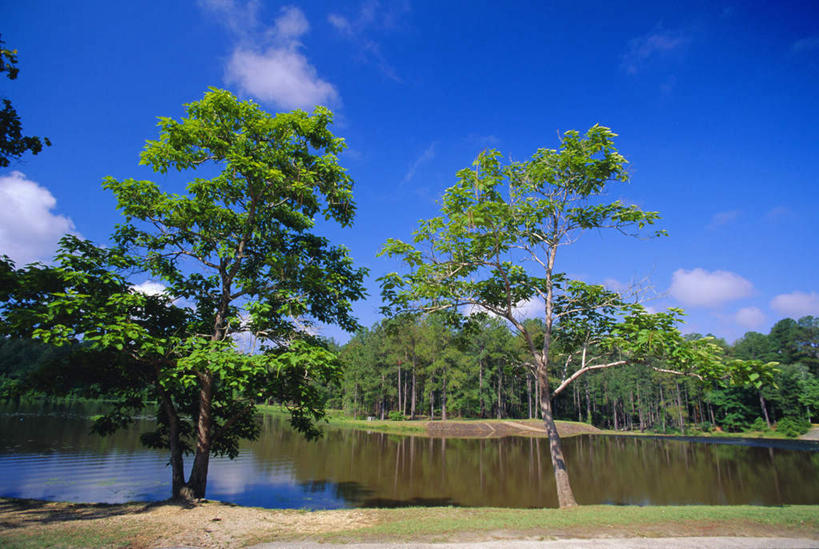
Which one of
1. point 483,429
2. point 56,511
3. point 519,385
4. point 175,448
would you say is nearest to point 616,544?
point 175,448

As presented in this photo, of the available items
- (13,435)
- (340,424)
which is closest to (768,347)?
(340,424)

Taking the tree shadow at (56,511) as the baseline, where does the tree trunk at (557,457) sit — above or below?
above

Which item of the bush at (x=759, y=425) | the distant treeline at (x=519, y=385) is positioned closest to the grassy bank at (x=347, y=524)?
the distant treeline at (x=519, y=385)

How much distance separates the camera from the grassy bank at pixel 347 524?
7781mm

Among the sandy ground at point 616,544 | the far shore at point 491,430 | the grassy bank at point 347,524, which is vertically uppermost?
the sandy ground at point 616,544

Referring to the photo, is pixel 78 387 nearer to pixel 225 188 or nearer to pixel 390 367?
pixel 225 188

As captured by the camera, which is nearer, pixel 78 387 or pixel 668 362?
pixel 668 362

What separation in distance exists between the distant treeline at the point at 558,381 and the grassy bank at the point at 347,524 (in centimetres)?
4009

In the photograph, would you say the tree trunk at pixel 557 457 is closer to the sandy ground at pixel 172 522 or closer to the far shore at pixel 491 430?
the sandy ground at pixel 172 522

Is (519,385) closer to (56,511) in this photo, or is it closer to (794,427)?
(794,427)

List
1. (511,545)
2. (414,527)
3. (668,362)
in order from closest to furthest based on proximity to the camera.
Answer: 1. (511,545)
2. (414,527)
3. (668,362)

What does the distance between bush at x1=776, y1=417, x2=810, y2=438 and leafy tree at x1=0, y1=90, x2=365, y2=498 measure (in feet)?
240

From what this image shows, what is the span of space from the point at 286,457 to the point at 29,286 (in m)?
20.2

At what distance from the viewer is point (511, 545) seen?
7.21 m
